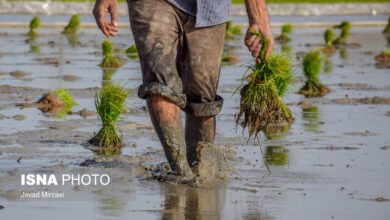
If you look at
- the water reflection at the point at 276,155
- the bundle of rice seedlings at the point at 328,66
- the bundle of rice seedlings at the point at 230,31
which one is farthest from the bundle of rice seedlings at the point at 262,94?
the bundle of rice seedlings at the point at 230,31

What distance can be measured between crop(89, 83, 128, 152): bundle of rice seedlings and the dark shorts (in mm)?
1311

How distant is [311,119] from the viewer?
8.93m

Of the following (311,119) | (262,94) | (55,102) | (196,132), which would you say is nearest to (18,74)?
(55,102)

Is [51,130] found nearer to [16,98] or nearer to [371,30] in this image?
[16,98]

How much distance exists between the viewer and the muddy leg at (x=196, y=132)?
622cm

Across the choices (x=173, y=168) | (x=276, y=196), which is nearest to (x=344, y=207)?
(x=276, y=196)

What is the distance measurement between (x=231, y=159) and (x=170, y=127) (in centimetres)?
129

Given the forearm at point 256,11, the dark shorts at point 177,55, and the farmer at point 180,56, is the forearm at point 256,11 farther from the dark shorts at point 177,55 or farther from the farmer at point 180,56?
the dark shorts at point 177,55

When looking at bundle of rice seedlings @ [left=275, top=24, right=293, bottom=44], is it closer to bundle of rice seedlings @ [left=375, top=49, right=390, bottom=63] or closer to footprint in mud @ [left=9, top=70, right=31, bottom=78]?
bundle of rice seedlings @ [left=375, top=49, right=390, bottom=63]

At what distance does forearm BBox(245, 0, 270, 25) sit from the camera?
570cm

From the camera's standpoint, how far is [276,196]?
5363mm

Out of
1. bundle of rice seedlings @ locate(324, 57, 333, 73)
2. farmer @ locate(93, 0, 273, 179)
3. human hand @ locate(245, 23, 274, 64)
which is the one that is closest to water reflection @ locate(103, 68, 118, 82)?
bundle of rice seedlings @ locate(324, 57, 333, 73)

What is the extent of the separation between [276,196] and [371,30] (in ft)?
70.5

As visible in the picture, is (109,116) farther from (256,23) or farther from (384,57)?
(384,57)
